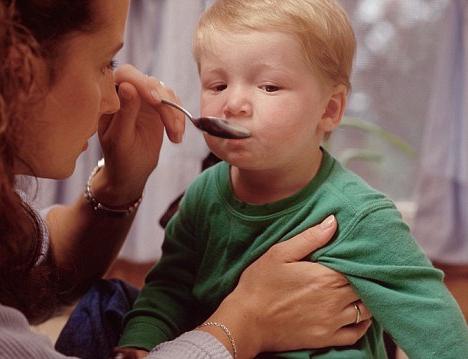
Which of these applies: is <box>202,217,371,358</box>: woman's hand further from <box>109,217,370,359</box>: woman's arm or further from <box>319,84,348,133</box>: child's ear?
<box>319,84,348,133</box>: child's ear

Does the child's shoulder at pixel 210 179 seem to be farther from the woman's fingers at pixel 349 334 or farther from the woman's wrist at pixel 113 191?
the woman's fingers at pixel 349 334

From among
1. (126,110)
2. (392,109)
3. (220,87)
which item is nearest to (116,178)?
(126,110)

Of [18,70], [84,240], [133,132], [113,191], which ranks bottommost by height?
[84,240]

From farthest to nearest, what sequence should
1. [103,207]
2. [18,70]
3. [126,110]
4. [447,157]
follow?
[447,157], [103,207], [126,110], [18,70]

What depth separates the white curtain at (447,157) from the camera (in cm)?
243

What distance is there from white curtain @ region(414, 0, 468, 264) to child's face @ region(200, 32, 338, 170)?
1.46 meters

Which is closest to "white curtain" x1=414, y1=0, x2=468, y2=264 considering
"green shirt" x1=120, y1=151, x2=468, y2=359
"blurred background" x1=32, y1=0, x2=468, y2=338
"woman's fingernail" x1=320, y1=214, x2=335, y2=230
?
"blurred background" x1=32, y1=0, x2=468, y2=338

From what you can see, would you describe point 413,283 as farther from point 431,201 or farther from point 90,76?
point 431,201

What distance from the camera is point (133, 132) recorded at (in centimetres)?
129

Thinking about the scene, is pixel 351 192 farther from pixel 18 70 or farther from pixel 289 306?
pixel 18 70

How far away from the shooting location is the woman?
0.84m

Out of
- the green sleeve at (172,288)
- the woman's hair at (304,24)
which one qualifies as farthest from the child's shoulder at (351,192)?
the green sleeve at (172,288)

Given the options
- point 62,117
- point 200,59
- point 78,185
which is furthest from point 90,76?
point 78,185

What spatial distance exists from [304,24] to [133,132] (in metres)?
0.39
